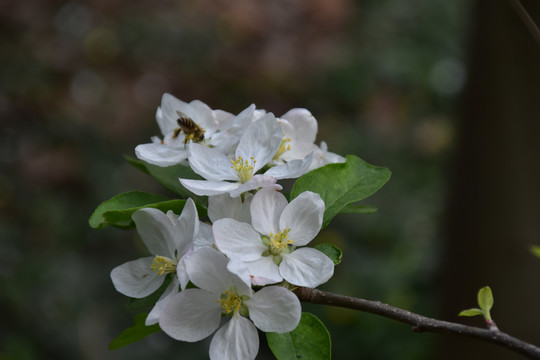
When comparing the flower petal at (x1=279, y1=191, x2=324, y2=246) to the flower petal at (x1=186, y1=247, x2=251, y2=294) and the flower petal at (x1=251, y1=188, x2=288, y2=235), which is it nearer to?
the flower petal at (x1=251, y1=188, x2=288, y2=235)

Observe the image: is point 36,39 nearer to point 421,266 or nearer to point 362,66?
point 362,66

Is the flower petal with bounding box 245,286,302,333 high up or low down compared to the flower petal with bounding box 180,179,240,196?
down

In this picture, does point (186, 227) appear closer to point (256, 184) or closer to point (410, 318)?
point (256, 184)

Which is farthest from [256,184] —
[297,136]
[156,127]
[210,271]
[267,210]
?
→ [156,127]

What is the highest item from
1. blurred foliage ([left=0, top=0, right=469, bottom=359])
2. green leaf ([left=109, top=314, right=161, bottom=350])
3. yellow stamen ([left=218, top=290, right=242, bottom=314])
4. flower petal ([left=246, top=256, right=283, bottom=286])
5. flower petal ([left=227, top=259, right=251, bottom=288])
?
flower petal ([left=227, top=259, right=251, bottom=288])

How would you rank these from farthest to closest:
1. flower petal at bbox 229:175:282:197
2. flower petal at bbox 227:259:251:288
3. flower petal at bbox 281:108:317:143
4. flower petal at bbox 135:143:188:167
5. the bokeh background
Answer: the bokeh background < flower petal at bbox 281:108:317:143 < flower petal at bbox 135:143:188:167 < flower petal at bbox 229:175:282:197 < flower petal at bbox 227:259:251:288

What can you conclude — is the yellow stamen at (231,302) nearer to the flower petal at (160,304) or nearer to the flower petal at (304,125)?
the flower petal at (160,304)

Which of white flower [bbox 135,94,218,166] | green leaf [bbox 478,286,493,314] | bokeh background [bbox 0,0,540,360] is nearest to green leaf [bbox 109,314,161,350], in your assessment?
white flower [bbox 135,94,218,166]
